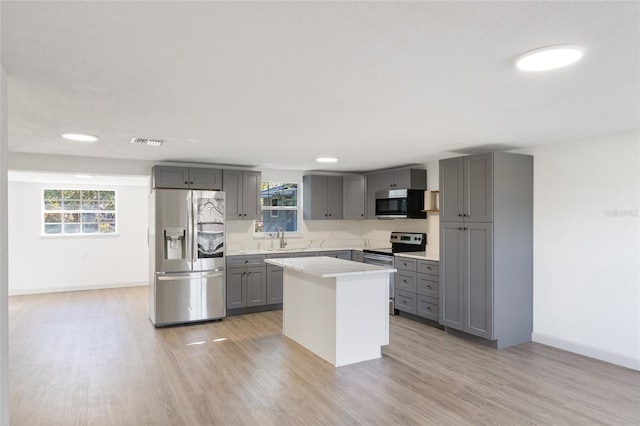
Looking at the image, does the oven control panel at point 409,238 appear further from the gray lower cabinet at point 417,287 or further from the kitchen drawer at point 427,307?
the kitchen drawer at point 427,307

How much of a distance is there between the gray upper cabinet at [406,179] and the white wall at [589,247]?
63.6 inches

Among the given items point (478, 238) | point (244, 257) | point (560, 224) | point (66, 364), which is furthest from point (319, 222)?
point (66, 364)

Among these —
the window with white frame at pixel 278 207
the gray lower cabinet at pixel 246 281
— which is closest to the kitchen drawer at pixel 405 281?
the gray lower cabinet at pixel 246 281

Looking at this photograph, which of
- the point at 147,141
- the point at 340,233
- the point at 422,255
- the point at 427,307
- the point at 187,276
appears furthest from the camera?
the point at 340,233

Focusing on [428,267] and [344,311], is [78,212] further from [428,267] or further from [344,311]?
[428,267]

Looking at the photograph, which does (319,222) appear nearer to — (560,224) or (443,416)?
(560,224)

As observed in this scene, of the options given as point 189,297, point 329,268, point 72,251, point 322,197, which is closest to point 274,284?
point 189,297

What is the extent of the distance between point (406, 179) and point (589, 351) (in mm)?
3046

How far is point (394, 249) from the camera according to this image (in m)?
Answer: 6.06

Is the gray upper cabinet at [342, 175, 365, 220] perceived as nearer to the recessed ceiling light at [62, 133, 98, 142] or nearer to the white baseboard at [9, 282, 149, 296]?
the recessed ceiling light at [62, 133, 98, 142]

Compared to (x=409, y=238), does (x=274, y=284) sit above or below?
below

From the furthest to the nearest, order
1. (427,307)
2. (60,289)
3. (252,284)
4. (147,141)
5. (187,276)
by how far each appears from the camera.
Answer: (60,289), (252,284), (187,276), (427,307), (147,141)

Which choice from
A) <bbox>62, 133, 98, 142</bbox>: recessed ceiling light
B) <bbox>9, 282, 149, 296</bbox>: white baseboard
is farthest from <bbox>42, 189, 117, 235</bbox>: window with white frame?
<bbox>62, 133, 98, 142</bbox>: recessed ceiling light

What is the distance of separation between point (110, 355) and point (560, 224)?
4.93 metres
